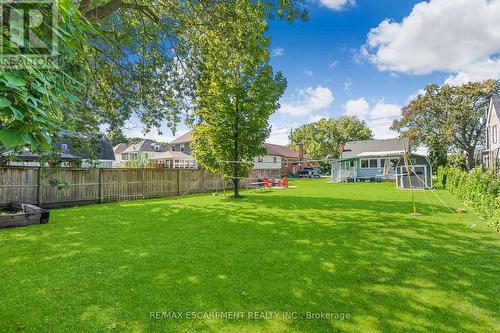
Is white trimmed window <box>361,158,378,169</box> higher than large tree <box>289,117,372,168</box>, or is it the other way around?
large tree <box>289,117,372,168</box>

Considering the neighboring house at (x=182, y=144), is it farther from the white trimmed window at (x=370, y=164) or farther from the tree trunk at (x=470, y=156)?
the tree trunk at (x=470, y=156)

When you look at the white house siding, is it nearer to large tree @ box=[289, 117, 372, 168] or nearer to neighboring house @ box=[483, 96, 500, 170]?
large tree @ box=[289, 117, 372, 168]

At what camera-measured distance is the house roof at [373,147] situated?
34.6m

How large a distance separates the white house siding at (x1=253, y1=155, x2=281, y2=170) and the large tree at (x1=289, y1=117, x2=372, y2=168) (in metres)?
8.19

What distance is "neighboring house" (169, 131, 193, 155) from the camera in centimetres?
4308

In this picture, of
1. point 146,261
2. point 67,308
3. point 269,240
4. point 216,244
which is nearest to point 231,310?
point 67,308

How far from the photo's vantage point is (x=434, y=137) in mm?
30609

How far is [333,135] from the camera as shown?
5138 centimetres

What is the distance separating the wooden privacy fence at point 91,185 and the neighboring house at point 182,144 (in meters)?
23.4

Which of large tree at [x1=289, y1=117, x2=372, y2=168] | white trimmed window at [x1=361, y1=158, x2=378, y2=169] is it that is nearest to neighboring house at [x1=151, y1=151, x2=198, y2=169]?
large tree at [x1=289, y1=117, x2=372, y2=168]

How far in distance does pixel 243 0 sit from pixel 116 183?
12.0 meters

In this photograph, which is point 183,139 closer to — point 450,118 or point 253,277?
point 450,118

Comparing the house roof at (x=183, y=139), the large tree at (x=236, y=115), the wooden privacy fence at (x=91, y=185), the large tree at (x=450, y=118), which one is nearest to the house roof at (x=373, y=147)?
the large tree at (x=450, y=118)

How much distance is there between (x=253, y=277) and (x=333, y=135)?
50517 millimetres
